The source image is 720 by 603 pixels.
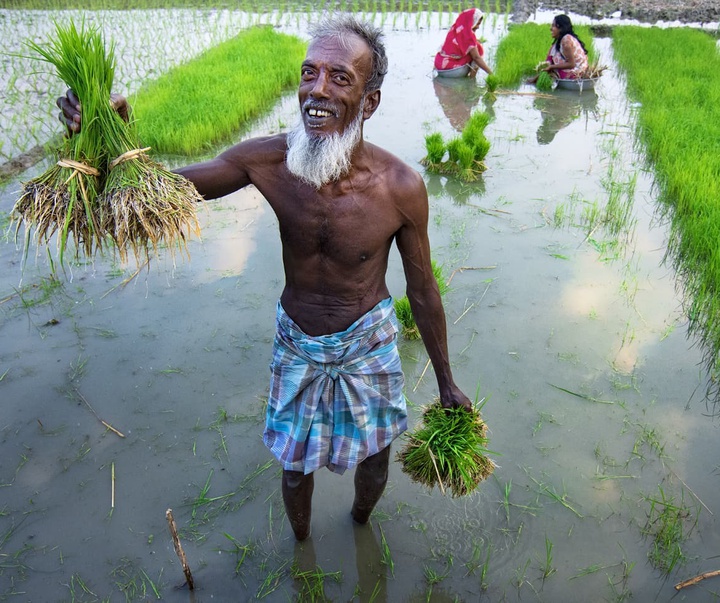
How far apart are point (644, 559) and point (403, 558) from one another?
0.86 metres

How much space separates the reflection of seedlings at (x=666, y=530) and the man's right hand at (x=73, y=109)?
2302 mm

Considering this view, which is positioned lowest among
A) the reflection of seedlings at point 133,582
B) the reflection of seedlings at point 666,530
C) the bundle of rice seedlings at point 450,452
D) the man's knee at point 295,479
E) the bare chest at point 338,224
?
the reflection of seedlings at point 133,582

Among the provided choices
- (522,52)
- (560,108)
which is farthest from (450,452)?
(522,52)

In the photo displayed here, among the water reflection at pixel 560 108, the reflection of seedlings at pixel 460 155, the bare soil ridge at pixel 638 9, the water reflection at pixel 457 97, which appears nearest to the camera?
the reflection of seedlings at pixel 460 155

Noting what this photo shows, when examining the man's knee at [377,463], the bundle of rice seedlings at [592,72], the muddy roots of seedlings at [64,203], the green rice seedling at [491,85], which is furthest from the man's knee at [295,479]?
the bundle of rice seedlings at [592,72]

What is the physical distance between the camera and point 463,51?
856cm

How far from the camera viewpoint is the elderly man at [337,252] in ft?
6.06

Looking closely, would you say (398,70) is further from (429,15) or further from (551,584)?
(551,584)

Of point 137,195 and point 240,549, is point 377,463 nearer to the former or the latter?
point 240,549

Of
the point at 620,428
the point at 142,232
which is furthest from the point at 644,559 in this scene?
the point at 142,232

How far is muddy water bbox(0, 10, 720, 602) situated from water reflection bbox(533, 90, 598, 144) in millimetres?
2302

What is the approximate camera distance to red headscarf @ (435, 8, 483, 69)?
27.7 ft

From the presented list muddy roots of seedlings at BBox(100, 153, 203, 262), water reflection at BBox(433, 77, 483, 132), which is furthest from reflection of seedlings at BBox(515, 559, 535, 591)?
water reflection at BBox(433, 77, 483, 132)

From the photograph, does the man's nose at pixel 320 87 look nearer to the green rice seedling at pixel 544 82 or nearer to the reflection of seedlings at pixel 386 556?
the reflection of seedlings at pixel 386 556
